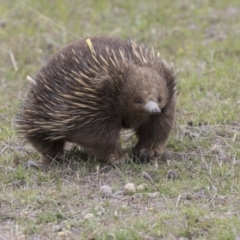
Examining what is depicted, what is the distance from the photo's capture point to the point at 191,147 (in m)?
6.50

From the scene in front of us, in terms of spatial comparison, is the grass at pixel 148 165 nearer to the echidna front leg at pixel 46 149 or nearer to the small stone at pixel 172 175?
the small stone at pixel 172 175

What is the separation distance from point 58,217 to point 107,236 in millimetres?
570

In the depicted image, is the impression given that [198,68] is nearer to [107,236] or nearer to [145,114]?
[145,114]

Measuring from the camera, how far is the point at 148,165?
605cm

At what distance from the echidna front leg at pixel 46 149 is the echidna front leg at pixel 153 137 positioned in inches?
25.8

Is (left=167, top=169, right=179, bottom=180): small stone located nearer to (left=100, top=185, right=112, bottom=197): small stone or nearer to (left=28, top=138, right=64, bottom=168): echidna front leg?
(left=100, top=185, right=112, bottom=197): small stone

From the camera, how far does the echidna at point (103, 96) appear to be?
574 cm

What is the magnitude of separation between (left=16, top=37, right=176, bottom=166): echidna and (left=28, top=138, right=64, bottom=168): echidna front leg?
12 cm

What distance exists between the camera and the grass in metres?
4.83

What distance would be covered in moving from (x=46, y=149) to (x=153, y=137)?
898 millimetres

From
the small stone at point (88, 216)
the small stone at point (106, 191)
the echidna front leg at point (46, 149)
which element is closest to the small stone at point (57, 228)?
the small stone at point (88, 216)

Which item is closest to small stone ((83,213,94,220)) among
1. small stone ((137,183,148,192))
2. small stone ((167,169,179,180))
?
small stone ((137,183,148,192))

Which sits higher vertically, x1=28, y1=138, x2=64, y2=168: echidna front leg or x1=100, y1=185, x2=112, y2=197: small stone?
x1=100, y1=185, x2=112, y2=197: small stone

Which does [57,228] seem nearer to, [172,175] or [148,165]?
[172,175]
